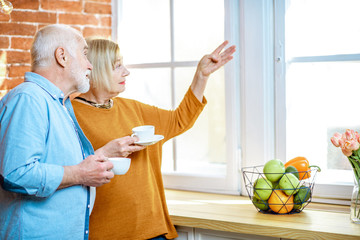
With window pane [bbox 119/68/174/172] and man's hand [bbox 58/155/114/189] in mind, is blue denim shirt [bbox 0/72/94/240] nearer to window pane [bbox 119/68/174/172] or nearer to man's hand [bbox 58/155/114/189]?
man's hand [bbox 58/155/114/189]

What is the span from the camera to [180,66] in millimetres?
2820

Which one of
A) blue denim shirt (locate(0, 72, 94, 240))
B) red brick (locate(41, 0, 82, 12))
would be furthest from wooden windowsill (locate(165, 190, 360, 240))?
red brick (locate(41, 0, 82, 12))

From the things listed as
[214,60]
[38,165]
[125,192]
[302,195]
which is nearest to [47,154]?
[38,165]

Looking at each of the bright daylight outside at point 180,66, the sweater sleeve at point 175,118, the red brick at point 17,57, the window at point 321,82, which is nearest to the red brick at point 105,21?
the bright daylight outside at point 180,66

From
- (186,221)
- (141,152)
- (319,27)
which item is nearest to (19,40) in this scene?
(141,152)

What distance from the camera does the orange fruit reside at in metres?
2.21

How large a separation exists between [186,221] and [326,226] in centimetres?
66

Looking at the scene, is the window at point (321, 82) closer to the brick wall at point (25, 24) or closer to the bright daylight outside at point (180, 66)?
the bright daylight outside at point (180, 66)

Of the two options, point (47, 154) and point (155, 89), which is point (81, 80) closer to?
point (47, 154)

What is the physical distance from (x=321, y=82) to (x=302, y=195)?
2.01 feet

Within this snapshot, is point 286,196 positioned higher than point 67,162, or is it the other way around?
point 67,162

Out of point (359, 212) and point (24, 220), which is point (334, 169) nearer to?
point (359, 212)

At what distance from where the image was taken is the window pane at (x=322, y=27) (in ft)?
7.67

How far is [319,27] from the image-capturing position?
7.95 ft
